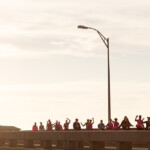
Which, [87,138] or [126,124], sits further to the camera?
[126,124]

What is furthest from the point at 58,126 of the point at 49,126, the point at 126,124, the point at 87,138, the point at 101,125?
the point at 87,138

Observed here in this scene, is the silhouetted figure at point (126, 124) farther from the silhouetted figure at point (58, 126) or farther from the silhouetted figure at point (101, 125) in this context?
the silhouetted figure at point (58, 126)

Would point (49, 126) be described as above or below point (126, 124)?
above

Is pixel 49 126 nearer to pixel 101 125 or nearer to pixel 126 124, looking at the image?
pixel 101 125

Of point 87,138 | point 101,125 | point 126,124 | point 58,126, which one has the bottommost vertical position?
point 87,138

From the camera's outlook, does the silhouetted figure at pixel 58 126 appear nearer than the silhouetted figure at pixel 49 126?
Yes

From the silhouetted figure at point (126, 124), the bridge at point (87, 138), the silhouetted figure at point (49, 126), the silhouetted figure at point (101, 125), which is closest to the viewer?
the bridge at point (87, 138)

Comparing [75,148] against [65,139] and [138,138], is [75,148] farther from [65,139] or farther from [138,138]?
[138,138]

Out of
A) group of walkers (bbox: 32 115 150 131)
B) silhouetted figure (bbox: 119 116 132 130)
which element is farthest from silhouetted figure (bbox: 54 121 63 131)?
silhouetted figure (bbox: 119 116 132 130)

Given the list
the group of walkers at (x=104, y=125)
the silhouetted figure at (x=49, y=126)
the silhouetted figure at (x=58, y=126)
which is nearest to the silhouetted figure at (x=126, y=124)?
the group of walkers at (x=104, y=125)

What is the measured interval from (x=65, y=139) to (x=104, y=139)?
13.6 feet

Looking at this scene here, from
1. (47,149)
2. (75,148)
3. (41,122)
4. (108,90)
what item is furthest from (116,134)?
(41,122)

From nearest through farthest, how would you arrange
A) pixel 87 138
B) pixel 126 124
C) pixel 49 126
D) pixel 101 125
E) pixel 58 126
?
1. pixel 87 138
2. pixel 126 124
3. pixel 101 125
4. pixel 58 126
5. pixel 49 126

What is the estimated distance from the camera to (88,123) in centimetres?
3331
